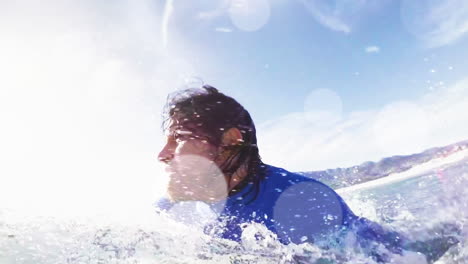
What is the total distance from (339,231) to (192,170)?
4.54 ft

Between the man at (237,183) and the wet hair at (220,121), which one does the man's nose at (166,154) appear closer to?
the man at (237,183)

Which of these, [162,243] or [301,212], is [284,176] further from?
[162,243]

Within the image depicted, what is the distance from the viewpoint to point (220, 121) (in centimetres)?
375

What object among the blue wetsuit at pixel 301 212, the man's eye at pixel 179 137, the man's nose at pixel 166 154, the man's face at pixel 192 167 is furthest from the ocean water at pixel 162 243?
the man's eye at pixel 179 137

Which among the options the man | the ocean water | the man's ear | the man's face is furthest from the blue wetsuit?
the man's ear

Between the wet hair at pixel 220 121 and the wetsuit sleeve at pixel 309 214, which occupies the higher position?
the wet hair at pixel 220 121

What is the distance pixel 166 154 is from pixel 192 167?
27cm

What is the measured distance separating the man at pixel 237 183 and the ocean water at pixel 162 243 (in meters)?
0.13

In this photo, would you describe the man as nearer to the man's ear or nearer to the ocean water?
the man's ear

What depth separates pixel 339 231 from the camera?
2891 mm

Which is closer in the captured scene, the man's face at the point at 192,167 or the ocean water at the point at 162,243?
the ocean water at the point at 162,243

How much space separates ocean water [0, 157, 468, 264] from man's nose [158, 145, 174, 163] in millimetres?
795

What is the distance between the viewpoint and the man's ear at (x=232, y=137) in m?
3.65

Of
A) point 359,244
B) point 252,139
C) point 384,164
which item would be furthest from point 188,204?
point 384,164
